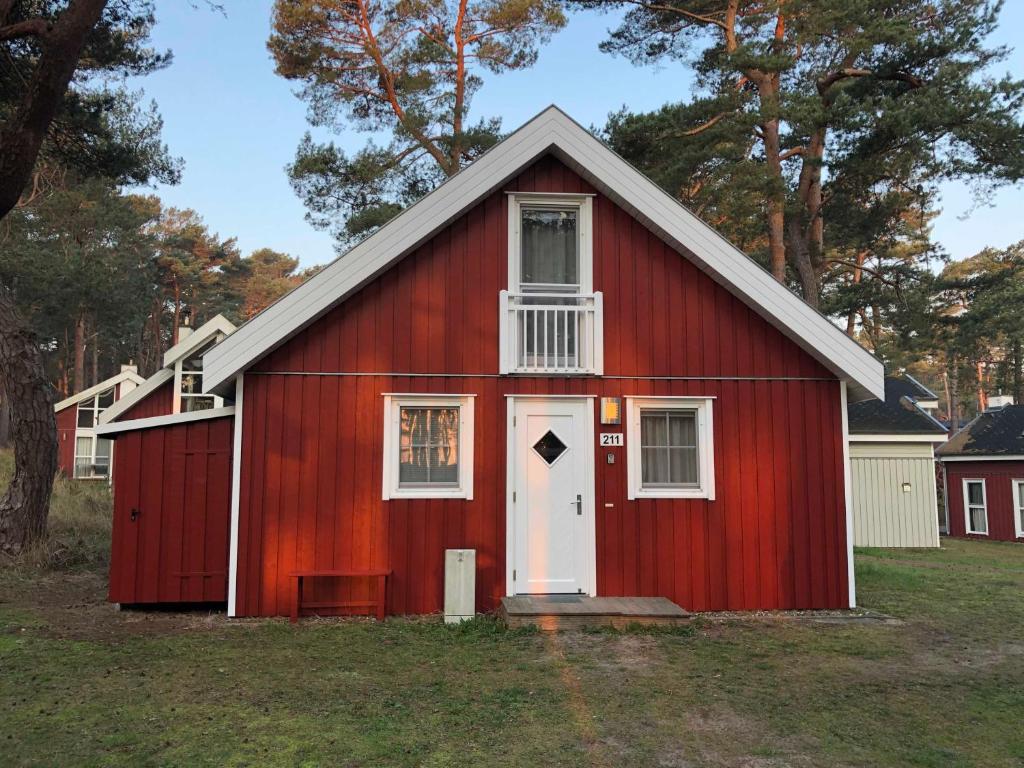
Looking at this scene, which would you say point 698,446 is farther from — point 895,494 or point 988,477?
point 988,477

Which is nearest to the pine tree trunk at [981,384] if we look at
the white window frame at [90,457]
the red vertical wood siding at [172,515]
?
the white window frame at [90,457]

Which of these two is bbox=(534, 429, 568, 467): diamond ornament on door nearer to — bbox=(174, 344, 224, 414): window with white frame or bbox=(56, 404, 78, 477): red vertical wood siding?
bbox=(174, 344, 224, 414): window with white frame

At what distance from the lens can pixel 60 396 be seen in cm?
4100

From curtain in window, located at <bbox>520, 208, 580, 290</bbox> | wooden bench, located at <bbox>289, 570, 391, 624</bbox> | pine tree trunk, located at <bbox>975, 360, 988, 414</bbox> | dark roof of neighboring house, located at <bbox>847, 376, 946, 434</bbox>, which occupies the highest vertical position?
pine tree trunk, located at <bbox>975, 360, 988, 414</bbox>

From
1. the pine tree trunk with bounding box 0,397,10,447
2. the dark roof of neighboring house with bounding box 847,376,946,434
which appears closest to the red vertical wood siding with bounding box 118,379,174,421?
the dark roof of neighboring house with bounding box 847,376,946,434

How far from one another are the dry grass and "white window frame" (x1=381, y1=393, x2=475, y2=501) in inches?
207

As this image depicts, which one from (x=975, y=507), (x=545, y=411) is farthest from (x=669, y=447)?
(x=975, y=507)

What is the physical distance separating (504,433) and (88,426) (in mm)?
24749

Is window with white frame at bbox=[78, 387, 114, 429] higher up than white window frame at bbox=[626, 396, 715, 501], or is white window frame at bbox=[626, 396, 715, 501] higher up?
window with white frame at bbox=[78, 387, 114, 429]

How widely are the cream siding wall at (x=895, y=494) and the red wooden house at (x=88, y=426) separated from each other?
76.3 ft

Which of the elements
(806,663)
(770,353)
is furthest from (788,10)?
(806,663)

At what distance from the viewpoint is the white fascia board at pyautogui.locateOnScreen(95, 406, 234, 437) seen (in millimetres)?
7935

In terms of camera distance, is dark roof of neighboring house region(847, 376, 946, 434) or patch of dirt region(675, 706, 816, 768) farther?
dark roof of neighboring house region(847, 376, 946, 434)

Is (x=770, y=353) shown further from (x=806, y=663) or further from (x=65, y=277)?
(x=65, y=277)
